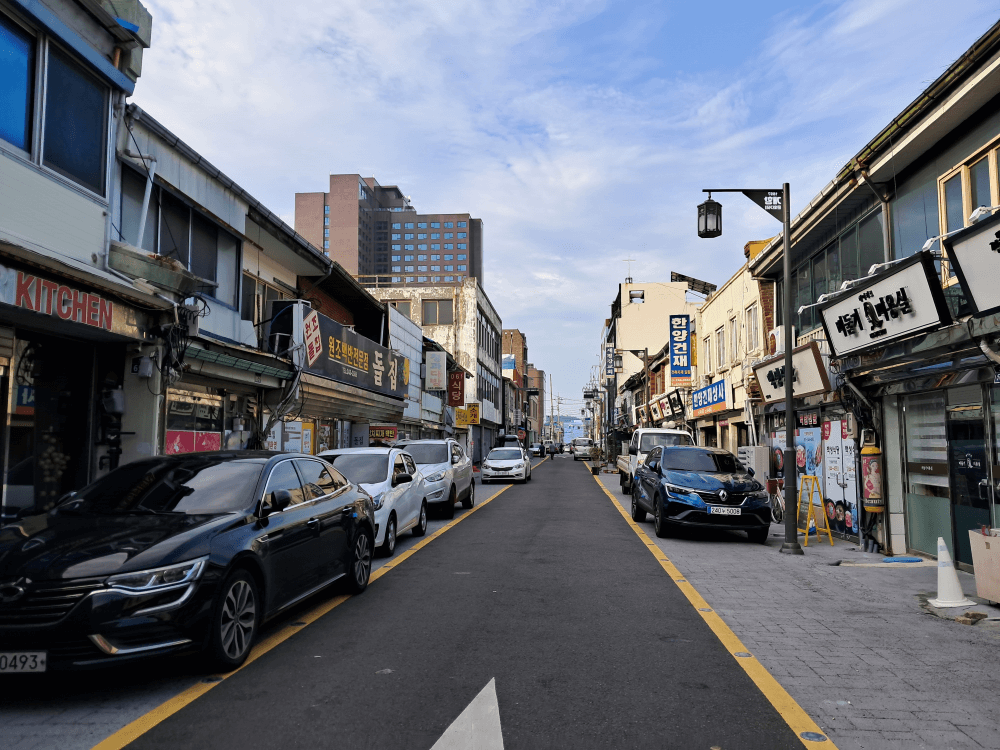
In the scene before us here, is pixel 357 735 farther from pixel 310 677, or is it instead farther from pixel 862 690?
pixel 862 690

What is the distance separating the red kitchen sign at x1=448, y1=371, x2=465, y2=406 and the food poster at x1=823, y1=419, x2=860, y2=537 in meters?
29.6

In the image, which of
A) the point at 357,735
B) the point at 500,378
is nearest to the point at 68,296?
the point at 357,735

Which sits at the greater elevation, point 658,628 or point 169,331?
point 169,331

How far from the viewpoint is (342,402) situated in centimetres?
1919

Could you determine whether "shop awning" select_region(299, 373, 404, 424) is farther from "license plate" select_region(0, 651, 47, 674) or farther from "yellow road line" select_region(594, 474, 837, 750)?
"license plate" select_region(0, 651, 47, 674)

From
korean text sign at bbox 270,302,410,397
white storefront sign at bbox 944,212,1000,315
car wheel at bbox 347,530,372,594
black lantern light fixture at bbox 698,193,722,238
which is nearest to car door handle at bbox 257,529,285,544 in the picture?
car wheel at bbox 347,530,372,594

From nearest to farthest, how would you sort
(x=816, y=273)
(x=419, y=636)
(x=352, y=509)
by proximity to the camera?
(x=419, y=636) < (x=352, y=509) < (x=816, y=273)

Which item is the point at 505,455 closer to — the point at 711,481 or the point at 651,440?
the point at 651,440

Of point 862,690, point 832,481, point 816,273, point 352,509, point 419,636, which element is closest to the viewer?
point 862,690

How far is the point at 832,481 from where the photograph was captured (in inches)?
537

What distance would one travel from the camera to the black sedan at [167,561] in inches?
167

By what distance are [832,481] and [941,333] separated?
5.27 meters

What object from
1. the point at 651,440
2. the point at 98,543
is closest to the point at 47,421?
the point at 98,543

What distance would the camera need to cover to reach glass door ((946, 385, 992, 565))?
29.6ft
